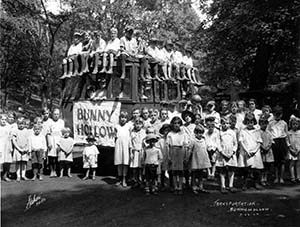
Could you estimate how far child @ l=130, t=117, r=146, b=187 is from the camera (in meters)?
8.00

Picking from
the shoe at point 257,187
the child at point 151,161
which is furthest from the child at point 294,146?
the child at point 151,161

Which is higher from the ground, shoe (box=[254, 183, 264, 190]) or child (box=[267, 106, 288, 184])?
child (box=[267, 106, 288, 184])

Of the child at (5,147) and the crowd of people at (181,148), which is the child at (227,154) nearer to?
the crowd of people at (181,148)

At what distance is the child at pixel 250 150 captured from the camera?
7.51m

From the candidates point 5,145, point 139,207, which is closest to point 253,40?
point 5,145

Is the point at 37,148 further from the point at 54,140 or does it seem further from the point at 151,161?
the point at 151,161

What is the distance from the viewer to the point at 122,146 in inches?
328

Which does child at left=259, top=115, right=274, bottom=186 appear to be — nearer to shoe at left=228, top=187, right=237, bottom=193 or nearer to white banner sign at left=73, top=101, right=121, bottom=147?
shoe at left=228, top=187, right=237, bottom=193

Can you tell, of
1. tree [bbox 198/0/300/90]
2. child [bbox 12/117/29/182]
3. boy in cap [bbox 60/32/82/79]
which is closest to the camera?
child [bbox 12/117/29/182]

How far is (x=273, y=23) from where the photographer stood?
14914mm

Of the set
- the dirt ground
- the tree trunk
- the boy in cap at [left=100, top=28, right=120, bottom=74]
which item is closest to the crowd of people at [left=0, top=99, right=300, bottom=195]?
the dirt ground

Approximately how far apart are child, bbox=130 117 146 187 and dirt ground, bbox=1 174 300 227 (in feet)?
1.85

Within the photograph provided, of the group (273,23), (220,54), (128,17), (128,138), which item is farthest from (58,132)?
(128,17)
